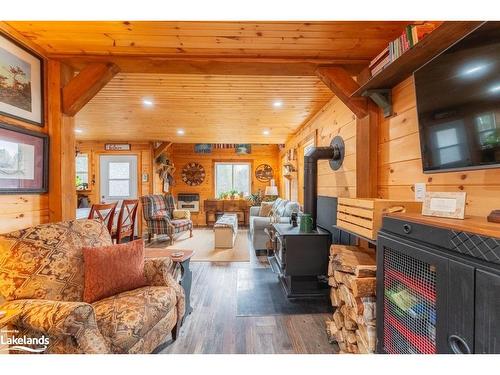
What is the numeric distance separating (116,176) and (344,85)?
19.8ft

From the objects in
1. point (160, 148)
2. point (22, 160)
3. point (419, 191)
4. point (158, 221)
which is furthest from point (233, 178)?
point (419, 191)

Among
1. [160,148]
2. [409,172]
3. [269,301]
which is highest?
[160,148]

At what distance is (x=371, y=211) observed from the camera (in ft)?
4.90

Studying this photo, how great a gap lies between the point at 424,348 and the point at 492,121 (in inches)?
40.6

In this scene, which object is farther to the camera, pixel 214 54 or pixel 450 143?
pixel 214 54

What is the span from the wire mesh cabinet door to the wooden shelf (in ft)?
3.45

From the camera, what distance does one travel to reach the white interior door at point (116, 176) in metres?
6.13

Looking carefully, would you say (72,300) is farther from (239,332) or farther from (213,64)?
(213,64)

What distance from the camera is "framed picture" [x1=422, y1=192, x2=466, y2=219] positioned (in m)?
1.08

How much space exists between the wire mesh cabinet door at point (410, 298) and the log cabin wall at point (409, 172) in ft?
1.62

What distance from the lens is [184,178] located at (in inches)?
300

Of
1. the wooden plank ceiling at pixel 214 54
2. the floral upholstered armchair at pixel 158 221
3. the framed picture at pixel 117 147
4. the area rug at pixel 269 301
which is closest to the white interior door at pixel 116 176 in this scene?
the framed picture at pixel 117 147

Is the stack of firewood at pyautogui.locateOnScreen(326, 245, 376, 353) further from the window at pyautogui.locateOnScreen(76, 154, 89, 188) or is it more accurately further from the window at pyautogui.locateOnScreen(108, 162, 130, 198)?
the window at pyautogui.locateOnScreen(76, 154, 89, 188)
